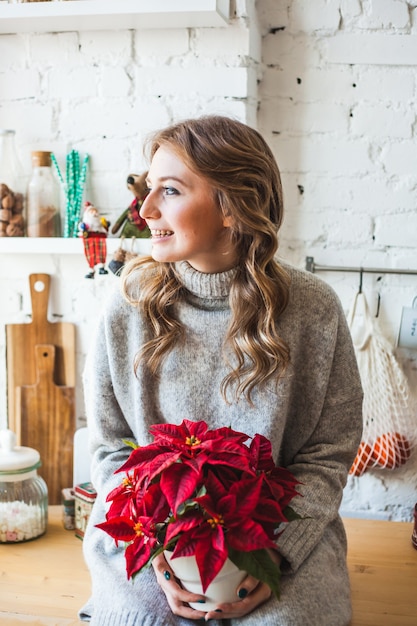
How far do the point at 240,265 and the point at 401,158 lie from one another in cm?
70

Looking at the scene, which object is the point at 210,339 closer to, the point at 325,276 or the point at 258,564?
the point at 258,564

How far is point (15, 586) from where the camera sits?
1.65 m

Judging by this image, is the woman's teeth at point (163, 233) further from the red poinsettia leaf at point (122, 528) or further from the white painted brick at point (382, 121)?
the white painted brick at point (382, 121)

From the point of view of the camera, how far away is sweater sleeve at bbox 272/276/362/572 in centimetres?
153

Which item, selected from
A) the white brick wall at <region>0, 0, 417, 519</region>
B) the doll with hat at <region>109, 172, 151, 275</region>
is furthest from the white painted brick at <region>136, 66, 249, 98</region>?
the doll with hat at <region>109, 172, 151, 275</region>

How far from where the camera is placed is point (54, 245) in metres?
2.00

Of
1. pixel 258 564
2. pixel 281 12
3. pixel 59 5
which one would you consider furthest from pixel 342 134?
pixel 258 564

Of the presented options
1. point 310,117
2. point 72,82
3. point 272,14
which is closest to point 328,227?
point 310,117

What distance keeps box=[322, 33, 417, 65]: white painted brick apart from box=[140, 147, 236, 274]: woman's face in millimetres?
734

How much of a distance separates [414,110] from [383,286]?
0.44m

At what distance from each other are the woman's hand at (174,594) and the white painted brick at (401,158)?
117 centimetres

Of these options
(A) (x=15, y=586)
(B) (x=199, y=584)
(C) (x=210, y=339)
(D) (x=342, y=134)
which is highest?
(D) (x=342, y=134)

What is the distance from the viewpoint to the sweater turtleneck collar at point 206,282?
1515 millimetres

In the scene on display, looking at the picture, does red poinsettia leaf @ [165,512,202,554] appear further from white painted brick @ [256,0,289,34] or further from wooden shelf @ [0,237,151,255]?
white painted brick @ [256,0,289,34]
